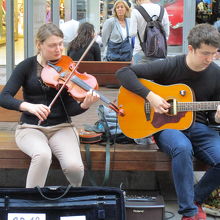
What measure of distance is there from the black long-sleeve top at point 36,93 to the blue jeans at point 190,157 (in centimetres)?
63

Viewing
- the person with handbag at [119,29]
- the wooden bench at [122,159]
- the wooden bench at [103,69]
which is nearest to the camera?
the wooden bench at [122,159]

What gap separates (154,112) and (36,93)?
787 millimetres

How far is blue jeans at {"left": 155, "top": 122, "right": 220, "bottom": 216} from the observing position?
→ 11.6ft

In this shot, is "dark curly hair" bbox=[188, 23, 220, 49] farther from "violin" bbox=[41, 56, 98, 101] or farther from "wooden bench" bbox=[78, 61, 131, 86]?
"wooden bench" bbox=[78, 61, 131, 86]

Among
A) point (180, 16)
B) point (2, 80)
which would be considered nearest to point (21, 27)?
point (2, 80)

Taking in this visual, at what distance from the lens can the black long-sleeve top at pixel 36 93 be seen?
3.87 m

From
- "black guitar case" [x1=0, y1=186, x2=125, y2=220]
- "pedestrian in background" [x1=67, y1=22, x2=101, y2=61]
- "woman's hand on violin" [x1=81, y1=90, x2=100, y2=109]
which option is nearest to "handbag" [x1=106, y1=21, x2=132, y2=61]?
"pedestrian in background" [x1=67, y1=22, x2=101, y2=61]

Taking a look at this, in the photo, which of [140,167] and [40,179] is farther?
[140,167]

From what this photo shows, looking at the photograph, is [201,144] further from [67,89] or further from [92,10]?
[92,10]

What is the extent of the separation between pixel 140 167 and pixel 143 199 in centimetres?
44

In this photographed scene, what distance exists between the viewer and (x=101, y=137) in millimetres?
4148

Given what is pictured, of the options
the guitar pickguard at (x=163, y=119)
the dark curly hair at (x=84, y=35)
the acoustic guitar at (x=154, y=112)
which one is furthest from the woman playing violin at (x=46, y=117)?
the dark curly hair at (x=84, y=35)

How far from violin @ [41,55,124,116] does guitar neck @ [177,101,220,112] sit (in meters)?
0.40

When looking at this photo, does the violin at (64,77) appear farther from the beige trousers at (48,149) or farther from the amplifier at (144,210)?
the amplifier at (144,210)
